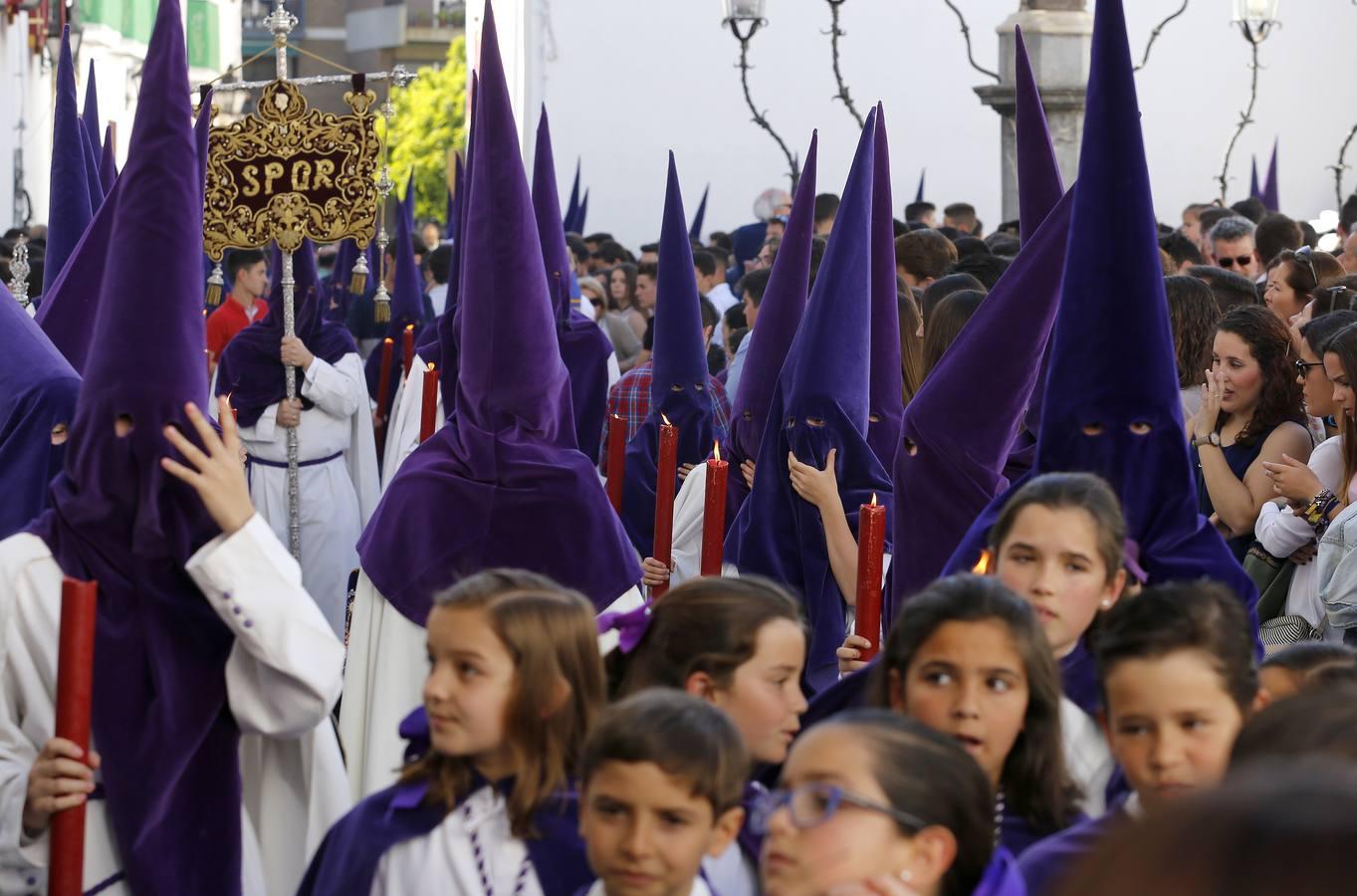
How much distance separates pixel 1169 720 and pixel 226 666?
1594mm

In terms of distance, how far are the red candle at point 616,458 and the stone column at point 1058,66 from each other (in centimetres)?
643

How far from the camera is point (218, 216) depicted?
7.52 metres

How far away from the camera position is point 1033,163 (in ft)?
16.5

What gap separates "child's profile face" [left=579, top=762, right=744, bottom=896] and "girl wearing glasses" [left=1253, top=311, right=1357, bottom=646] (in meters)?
2.57

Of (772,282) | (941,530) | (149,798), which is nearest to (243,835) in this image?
(149,798)

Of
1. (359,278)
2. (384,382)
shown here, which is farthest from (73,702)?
(384,382)

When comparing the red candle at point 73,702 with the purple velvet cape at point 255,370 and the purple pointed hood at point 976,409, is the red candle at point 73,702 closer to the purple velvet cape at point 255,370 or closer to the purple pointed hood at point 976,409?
the purple pointed hood at point 976,409

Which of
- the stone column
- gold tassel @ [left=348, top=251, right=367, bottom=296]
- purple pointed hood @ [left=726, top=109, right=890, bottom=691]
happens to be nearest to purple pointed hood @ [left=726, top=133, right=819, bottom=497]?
purple pointed hood @ [left=726, top=109, right=890, bottom=691]

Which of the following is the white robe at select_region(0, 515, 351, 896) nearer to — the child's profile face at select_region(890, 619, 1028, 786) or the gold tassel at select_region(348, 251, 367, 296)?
the child's profile face at select_region(890, 619, 1028, 786)

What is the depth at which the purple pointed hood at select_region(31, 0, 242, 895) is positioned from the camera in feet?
11.1

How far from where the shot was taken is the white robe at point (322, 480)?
871cm

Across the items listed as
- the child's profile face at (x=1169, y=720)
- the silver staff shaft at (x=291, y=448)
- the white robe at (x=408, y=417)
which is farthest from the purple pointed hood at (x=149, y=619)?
the white robe at (x=408, y=417)

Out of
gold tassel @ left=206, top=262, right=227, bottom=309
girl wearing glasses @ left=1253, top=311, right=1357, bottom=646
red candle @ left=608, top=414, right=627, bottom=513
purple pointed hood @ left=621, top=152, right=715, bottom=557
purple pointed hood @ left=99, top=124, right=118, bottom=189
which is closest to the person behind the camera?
girl wearing glasses @ left=1253, top=311, right=1357, bottom=646

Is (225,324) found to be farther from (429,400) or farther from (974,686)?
(974,686)
